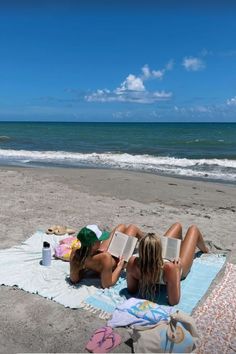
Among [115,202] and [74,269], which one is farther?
[115,202]

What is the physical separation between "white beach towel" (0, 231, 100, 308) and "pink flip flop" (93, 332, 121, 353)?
2.17 feet

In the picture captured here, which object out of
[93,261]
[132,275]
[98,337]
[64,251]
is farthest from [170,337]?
[64,251]

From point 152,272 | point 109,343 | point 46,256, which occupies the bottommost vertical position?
point 109,343

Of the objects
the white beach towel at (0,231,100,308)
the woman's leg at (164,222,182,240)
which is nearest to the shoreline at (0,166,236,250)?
the white beach towel at (0,231,100,308)

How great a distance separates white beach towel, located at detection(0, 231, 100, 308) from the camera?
4.31 metres

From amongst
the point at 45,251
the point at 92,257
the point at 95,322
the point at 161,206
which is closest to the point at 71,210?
the point at 161,206

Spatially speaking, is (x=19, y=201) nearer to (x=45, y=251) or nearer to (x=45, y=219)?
(x=45, y=219)

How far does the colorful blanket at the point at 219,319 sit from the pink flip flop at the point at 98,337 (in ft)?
2.72

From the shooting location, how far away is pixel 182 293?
4352mm

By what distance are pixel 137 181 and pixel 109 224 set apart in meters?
4.91

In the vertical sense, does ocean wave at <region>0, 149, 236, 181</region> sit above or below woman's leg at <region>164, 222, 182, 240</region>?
below

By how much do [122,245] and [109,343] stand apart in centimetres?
137

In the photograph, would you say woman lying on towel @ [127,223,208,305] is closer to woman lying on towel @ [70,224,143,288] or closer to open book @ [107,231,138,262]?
woman lying on towel @ [70,224,143,288]

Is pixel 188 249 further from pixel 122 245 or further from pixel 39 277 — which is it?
pixel 39 277
